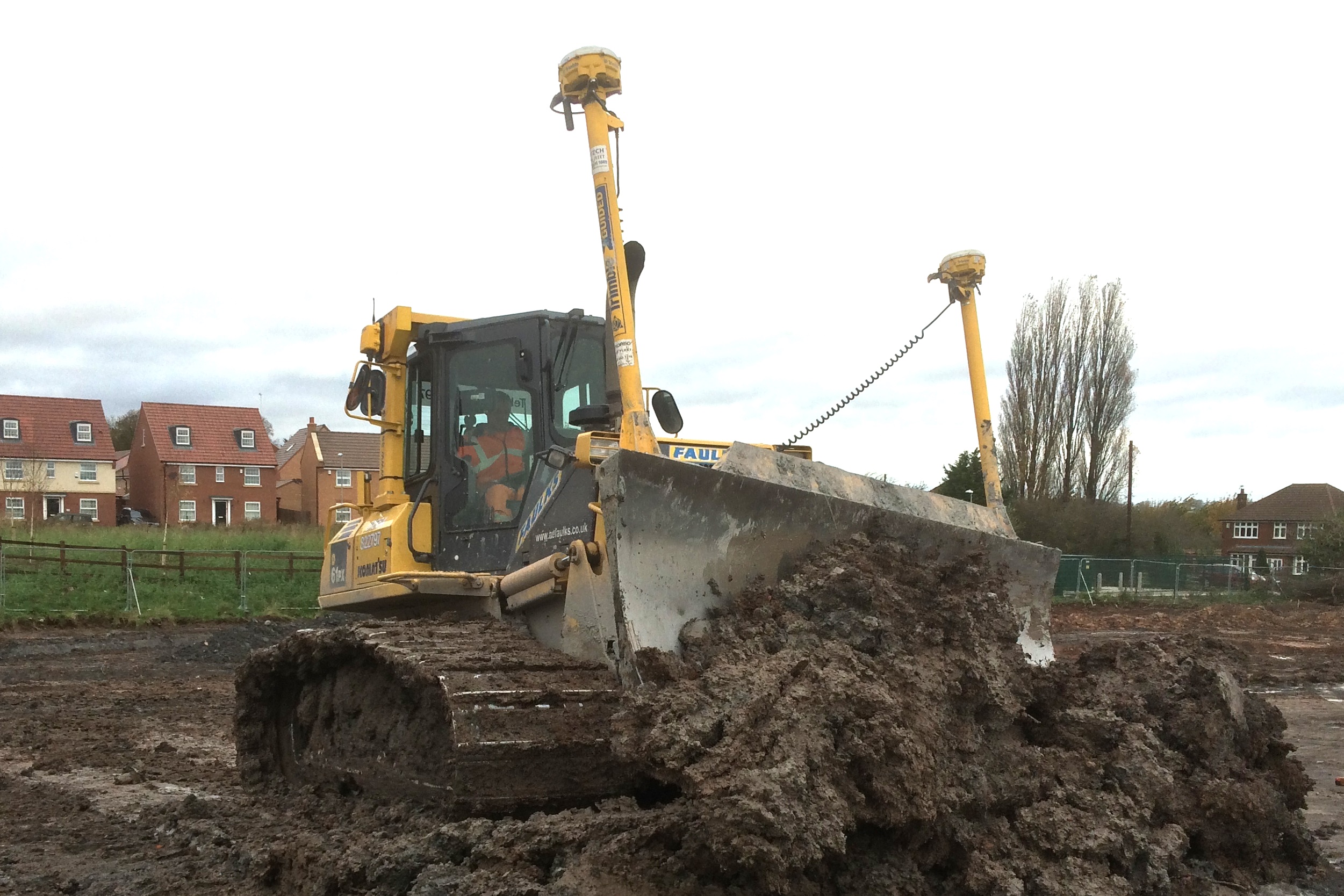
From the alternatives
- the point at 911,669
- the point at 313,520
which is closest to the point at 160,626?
the point at 911,669

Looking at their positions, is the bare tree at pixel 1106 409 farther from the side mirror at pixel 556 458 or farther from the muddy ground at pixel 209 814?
the side mirror at pixel 556 458

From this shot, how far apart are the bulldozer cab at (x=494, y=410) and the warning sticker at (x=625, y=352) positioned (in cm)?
81

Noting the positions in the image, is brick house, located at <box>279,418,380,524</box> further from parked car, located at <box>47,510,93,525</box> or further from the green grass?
the green grass

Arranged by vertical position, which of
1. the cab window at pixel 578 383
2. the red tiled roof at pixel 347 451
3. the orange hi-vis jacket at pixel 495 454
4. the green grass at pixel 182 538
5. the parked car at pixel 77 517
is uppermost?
the red tiled roof at pixel 347 451

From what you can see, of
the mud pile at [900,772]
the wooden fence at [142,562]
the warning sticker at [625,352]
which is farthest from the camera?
the wooden fence at [142,562]

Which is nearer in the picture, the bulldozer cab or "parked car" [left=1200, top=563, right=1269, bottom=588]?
the bulldozer cab

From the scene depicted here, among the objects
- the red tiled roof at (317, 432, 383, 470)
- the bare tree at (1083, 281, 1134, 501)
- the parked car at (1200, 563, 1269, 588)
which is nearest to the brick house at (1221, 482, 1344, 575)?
the bare tree at (1083, 281, 1134, 501)

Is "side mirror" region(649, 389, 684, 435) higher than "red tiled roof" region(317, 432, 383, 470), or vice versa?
"red tiled roof" region(317, 432, 383, 470)

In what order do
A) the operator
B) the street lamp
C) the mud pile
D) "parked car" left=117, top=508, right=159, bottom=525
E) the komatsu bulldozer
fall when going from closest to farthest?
the mud pile
the komatsu bulldozer
the operator
"parked car" left=117, top=508, right=159, bottom=525
the street lamp

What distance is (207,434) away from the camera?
57.1m

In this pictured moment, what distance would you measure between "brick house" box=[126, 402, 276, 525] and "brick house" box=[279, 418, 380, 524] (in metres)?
2.03

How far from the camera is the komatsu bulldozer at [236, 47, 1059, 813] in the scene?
4.30 m

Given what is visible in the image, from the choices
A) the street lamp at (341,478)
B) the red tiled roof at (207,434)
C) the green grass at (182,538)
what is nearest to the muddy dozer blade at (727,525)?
the green grass at (182,538)

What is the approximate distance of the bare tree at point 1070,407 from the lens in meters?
44.8
